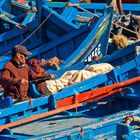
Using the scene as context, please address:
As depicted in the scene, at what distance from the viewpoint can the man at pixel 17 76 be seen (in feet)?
33.9

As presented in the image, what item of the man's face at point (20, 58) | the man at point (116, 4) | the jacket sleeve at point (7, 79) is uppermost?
the man at point (116, 4)

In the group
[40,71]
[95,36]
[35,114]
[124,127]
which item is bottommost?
[124,127]

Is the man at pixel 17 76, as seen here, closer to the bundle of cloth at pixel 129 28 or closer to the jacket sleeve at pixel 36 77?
the jacket sleeve at pixel 36 77

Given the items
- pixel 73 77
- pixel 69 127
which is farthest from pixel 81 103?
pixel 69 127

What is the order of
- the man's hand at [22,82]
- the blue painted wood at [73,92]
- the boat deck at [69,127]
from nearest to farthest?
the boat deck at [69,127]
the blue painted wood at [73,92]
the man's hand at [22,82]

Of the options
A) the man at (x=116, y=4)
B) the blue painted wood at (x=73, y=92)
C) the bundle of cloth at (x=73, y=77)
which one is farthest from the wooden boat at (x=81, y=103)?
the man at (x=116, y=4)

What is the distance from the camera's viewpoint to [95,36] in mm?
12953

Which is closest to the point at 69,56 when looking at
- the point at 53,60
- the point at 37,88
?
the point at 53,60

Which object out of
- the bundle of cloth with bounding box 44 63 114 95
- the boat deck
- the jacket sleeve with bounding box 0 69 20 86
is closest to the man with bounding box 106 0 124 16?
the bundle of cloth with bounding box 44 63 114 95

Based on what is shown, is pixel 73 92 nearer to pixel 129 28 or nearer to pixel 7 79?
pixel 7 79

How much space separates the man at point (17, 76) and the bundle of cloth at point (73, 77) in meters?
0.25

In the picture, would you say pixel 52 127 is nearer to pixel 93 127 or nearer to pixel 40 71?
pixel 93 127

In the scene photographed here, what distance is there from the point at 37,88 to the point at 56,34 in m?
4.15

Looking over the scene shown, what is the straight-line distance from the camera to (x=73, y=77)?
34.9 feet
